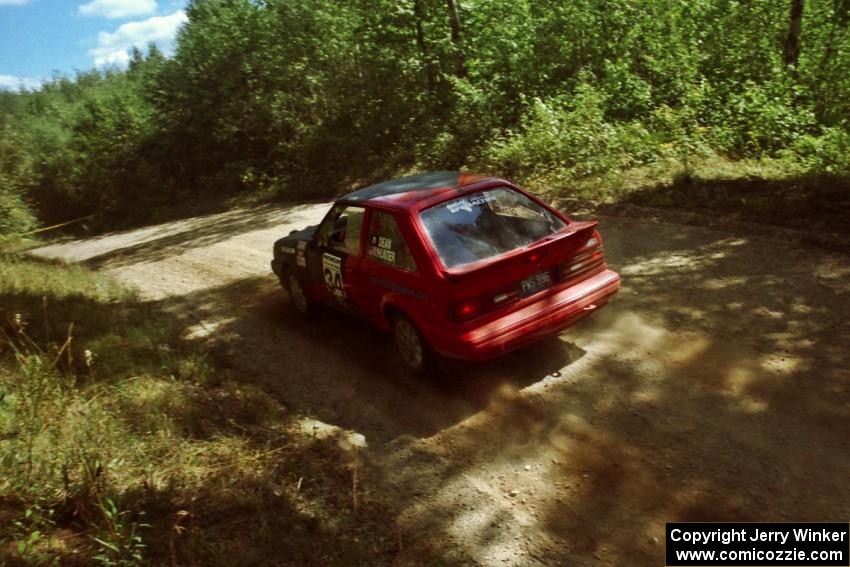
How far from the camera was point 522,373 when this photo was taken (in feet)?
18.9

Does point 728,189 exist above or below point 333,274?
below

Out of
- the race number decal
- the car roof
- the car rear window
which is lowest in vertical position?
the race number decal

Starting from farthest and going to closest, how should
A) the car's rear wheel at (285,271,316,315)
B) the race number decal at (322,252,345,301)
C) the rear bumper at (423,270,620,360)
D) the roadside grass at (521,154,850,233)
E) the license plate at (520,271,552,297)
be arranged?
1. the roadside grass at (521,154,850,233)
2. the car's rear wheel at (285,271,316,315)
3. the race number decal at (322,252,345,301)
4. the license plate at (520,271,552,297)
5. the rear bumper at (423,270,620,360)

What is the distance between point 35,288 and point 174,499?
697 centimetres

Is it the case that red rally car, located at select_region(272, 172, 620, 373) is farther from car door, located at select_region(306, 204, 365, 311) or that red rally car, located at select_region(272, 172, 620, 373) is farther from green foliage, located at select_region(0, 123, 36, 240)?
green foliage, located at select_region(0, 123, 36, 240)

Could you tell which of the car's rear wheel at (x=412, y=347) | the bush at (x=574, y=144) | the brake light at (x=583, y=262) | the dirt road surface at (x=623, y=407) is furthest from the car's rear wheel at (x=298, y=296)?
the bush at (x=574, y=144)

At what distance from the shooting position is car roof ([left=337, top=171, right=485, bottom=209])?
232 inches

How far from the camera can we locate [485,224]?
5.66 metres

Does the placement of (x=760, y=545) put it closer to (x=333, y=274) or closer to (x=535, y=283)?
(x=535, y=283)

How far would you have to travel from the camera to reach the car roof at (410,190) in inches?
232

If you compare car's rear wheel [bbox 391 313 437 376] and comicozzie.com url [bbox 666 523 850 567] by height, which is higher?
Answer: car's rear wheel [bbox 391 313 437 376]

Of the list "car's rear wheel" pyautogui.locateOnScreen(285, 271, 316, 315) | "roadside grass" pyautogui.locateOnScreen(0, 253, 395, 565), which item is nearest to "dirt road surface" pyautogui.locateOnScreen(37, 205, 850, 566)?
"car's rear wheel" pyautogui.locateOnScreen(285, 271, 316, 315)

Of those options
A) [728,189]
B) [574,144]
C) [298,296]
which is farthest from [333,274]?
[574,144]

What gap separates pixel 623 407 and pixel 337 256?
336cm
